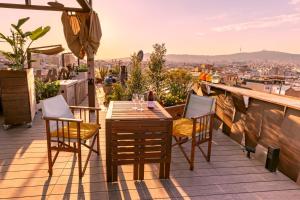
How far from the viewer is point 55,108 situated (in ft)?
9.93

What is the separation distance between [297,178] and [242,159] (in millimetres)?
792

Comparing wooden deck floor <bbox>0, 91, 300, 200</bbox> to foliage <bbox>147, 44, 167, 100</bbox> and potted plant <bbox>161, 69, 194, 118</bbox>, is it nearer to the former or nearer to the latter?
potted plant <bbox>161, 69, 194, 118</bbox>

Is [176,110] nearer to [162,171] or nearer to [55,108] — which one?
[162,171]

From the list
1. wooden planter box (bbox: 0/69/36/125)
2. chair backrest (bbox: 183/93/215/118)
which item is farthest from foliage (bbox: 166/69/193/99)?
wooden planter box (bbox: 0/69/36/125)

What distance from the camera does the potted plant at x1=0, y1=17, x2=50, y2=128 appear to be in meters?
4.45

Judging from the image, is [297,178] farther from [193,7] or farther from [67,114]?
[193,7]

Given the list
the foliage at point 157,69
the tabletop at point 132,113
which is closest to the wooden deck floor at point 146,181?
the tabletop at point 132,113

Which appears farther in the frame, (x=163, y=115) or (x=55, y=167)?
(x=55, y=167)

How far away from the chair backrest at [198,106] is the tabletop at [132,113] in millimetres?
770

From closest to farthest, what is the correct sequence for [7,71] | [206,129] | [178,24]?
[206,129] < [7,71] < [178,24]

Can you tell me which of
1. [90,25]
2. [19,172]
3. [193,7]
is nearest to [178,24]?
[193,7]

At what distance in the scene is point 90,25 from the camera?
500 centimetres

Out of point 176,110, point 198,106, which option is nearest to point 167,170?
point 198,106

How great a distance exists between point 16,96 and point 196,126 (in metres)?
3.69
